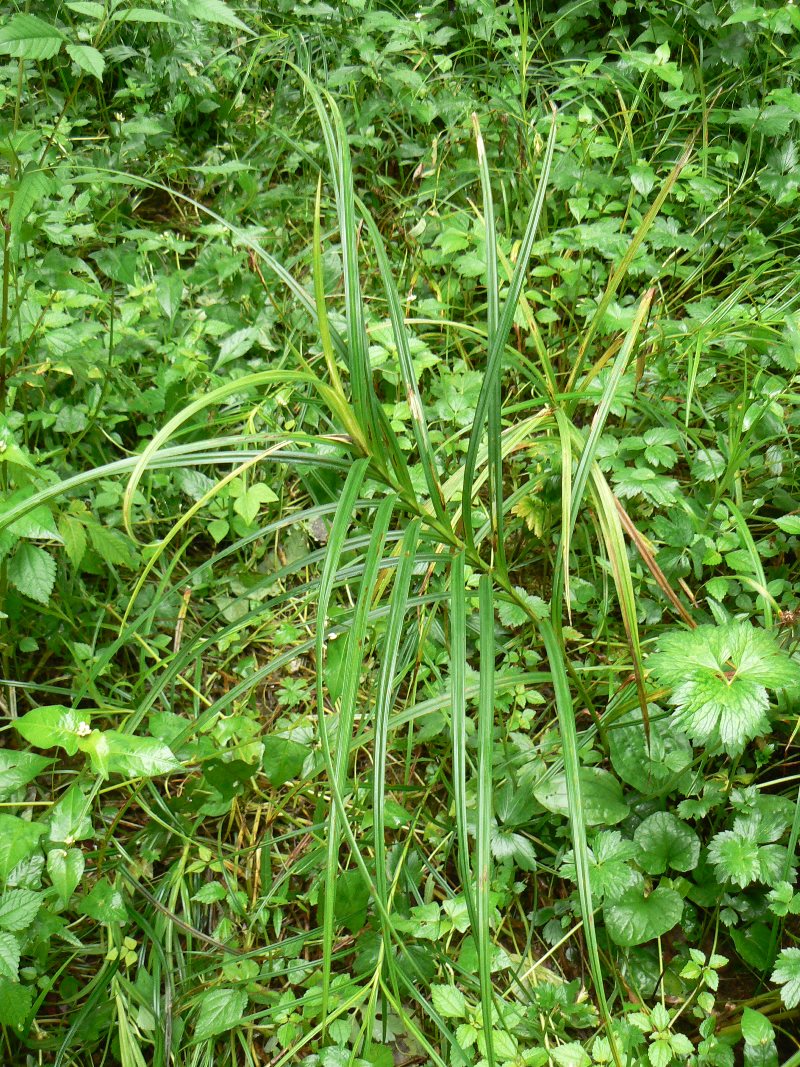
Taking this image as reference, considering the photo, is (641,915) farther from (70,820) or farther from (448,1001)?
(70,820)

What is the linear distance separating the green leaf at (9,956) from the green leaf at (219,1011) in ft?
0.93

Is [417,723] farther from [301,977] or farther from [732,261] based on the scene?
[732,261]

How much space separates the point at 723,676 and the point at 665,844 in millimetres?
349

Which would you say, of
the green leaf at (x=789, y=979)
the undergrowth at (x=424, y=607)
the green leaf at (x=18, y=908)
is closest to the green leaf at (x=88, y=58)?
the undergrowth at (x=424, y=607)

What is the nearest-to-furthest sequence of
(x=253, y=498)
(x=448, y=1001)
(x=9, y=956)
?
(x=9, y=956), (x=448, y=1001), (x=253, y=498)

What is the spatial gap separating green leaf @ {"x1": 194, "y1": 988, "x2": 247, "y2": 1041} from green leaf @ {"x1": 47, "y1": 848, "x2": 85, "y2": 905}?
273 mm

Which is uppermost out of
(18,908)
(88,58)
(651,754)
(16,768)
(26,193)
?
(88,58)

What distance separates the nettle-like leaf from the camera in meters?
1.00

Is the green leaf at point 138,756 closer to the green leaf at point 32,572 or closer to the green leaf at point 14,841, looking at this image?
the green leaf at point 14,841

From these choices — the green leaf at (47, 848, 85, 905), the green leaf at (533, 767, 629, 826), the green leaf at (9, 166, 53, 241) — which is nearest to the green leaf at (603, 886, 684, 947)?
the green leaf at (533, 767, 629, 826)

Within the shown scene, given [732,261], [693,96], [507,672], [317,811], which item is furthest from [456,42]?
[317,811]

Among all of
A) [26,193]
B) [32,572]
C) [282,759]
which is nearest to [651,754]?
[282,759]

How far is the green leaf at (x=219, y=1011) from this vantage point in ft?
3.85

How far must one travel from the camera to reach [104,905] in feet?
3.86
